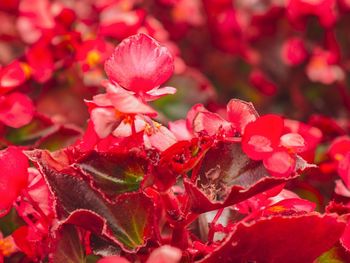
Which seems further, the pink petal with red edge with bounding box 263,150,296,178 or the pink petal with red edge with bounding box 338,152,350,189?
the pink petal with red edge with bounding box 338,152,350,189

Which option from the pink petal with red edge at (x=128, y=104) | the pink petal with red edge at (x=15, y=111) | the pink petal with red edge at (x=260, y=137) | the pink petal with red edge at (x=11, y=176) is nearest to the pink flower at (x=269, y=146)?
the pink petal with red edge at (x=260, y=137)

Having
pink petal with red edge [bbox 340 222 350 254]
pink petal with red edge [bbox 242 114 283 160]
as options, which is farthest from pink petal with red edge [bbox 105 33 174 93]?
pink petal with red edge [bbox 340 222 350 254]

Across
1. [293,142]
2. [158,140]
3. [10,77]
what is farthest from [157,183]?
[10,77]

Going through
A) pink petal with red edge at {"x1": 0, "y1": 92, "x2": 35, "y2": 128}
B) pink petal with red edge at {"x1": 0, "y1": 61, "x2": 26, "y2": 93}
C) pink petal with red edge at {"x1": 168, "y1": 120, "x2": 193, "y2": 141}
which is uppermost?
pink petal with red edge at {"x1": 168, "y1": 120, "x2": 193, "y2": 141}

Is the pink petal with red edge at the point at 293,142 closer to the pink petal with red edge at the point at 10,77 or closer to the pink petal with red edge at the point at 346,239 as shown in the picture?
the pink petal with red edge at the point at 346,239

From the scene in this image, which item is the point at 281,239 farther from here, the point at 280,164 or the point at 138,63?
the point at 138,63

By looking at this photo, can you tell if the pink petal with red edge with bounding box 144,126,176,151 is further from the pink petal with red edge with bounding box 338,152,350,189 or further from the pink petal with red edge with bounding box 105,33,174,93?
the pink petal with red edge with bounding box 338,152,350,189

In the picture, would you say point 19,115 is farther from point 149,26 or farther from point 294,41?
point 294,41
